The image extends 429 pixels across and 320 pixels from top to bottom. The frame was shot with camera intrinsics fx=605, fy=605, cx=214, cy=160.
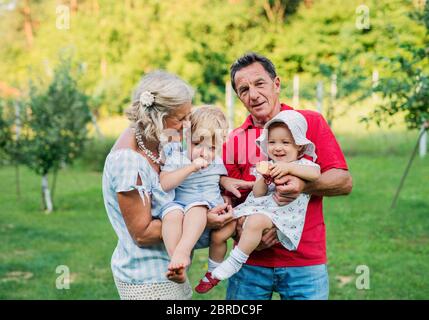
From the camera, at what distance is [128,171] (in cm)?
261

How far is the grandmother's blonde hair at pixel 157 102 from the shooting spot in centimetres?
262

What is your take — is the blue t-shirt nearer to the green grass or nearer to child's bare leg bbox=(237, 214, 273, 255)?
child's bare leg bbox=(237, 214, 273, 255)

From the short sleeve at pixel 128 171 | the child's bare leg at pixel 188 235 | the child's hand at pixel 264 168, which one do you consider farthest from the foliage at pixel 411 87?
the short sleeve at pixel 128 171

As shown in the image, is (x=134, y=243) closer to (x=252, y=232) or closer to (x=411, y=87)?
(x=252, y=232)

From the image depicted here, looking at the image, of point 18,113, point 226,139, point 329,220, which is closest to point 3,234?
point 18,113

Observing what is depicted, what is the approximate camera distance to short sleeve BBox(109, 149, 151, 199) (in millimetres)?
2602

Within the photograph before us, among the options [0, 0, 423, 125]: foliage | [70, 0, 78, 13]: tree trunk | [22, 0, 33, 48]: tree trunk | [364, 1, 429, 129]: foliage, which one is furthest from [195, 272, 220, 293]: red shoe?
[22, 0, 33, 48]: tree trunk

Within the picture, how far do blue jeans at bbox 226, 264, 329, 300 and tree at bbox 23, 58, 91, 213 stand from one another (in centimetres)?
825

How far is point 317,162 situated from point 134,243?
981 millimetres

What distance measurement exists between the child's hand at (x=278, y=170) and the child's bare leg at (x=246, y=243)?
0.73ft

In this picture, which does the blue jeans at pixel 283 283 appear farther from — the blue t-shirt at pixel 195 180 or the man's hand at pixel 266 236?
the blue t-shirt at pixel 195 180

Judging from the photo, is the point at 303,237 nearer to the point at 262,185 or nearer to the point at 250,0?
the point at 262,185

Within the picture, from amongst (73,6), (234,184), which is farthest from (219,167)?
(73,6)
